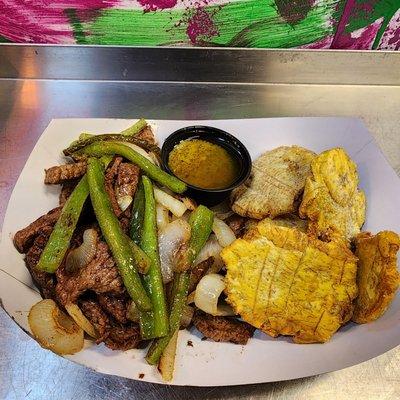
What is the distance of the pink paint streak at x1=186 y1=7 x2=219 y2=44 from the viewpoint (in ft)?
11.8

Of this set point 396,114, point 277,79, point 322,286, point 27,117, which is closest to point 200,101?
point 277,79

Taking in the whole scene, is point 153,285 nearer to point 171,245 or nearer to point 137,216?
point 171,245

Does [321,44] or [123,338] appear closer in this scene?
[123,338]

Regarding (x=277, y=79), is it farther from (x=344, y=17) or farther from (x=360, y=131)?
(x=360, y=131)

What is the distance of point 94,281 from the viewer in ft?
7.04

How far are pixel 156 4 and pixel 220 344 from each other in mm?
2550

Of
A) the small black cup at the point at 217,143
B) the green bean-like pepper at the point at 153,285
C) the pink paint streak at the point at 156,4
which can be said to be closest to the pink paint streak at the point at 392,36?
the pink paint streak at the point at 156,4

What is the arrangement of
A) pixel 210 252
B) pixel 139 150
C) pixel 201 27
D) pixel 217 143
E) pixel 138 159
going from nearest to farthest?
pixel 210 252, pixel 138 159, pixel 139 150, pixel 217 143, pixel 201 27

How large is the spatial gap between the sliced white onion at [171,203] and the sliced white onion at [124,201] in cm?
14

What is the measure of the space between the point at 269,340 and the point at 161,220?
81cm

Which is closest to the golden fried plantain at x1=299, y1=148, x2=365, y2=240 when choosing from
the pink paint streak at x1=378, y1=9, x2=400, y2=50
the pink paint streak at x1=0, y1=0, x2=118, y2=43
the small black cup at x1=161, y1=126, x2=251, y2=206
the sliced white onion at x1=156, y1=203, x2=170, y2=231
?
the small black cup at x1=161, y1=126, x2=251, y2=206

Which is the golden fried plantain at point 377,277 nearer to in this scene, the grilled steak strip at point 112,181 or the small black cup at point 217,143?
the small black cup at point 217,143

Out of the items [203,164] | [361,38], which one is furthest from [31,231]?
[361,38]

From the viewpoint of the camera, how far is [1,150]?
11.2 feet
